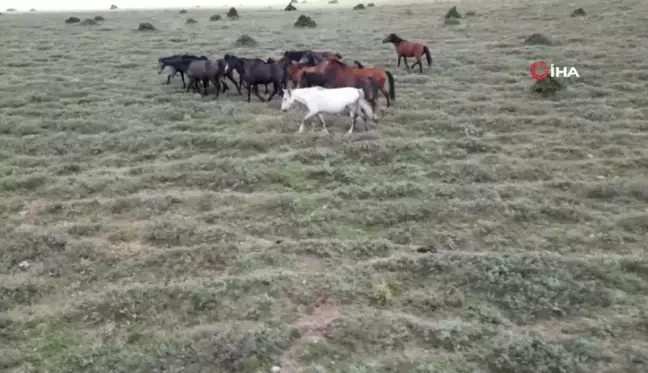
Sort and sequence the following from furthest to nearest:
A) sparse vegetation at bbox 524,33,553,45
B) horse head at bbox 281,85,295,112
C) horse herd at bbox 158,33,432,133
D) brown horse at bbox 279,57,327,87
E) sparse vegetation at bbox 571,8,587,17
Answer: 1. sparse vegetation at bbox 571,8,587,17
2. sparse vegetation at bbox 524,33,553,45
3. brown horse at bbox 279,57,327,87
4. horse head at bbox 281,85,295,112
5. horse herd at bbox 158,33,432,133

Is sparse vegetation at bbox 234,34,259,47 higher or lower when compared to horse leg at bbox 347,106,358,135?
higher

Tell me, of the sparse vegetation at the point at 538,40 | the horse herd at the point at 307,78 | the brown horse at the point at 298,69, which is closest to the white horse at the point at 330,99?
the horse herd at the point at 307,78

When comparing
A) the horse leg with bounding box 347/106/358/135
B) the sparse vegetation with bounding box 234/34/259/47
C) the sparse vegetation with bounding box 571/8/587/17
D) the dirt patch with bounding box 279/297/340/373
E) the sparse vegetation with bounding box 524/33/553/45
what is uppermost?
the sparse vegetation with bounding box 571/8/587/17

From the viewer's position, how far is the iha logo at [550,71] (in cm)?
1653

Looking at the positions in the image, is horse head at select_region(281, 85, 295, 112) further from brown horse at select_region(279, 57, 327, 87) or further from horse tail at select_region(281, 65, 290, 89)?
horse tail at select_region(281, 65, 290, 89)

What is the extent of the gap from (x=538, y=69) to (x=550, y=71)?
0.51m

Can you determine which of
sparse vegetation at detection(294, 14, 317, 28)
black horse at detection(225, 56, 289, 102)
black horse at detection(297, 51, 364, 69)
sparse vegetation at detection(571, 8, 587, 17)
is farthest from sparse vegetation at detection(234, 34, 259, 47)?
sparse vegetation at detection(571, 8, 587, 17)

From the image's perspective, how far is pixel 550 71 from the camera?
55.4 feet

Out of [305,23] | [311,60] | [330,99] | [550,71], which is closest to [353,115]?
[330,99]

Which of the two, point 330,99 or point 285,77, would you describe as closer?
point 330,99

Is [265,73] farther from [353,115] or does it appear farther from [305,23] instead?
[305,23]

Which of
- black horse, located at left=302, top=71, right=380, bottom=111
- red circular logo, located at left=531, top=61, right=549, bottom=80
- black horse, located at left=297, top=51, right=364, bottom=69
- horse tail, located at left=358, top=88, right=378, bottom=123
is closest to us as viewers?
horse tail, located at left=358, top=88, right=378, bottom=123

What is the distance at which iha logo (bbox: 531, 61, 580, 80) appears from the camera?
16.5m

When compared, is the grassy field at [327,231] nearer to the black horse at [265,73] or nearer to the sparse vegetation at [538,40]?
the black horse at [265,73]
